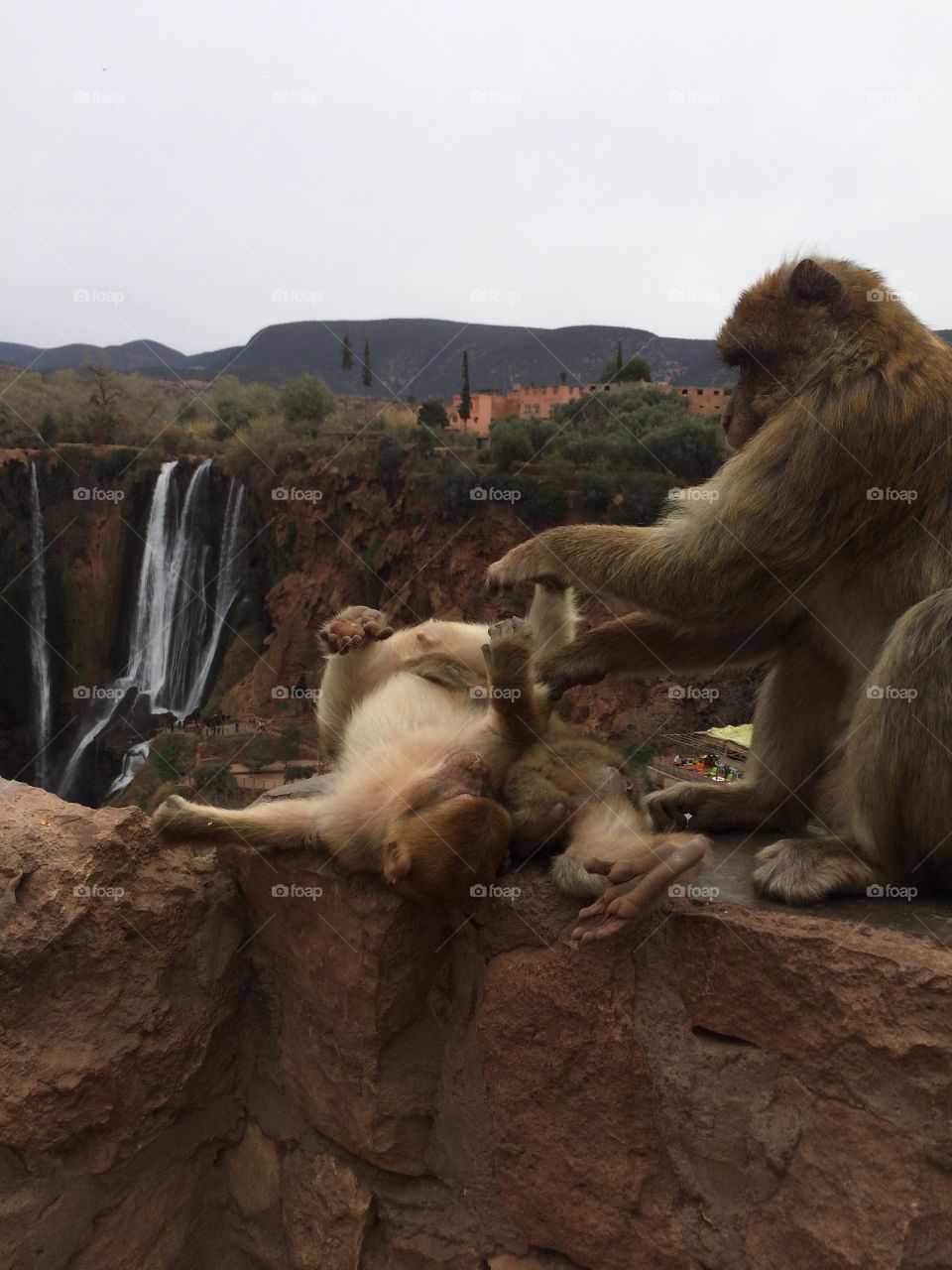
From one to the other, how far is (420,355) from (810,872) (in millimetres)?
54863

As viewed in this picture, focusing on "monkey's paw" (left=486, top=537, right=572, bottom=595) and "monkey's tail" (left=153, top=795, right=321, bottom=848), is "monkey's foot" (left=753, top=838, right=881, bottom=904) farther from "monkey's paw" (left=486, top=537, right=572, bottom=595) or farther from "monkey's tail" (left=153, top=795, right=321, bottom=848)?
"monkey's tail" (left=153, top=795, right=321, bottom=848)

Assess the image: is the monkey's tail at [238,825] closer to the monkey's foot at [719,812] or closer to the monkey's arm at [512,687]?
the monkey's arm at [512,687]

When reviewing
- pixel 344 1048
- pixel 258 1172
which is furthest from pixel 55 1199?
pixel 344 1048

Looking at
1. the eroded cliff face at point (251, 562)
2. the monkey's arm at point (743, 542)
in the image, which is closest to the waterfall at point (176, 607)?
the eroded cliff face at point (251, 562)

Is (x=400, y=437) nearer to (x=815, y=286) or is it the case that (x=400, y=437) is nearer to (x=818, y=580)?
(x=815, y=286)

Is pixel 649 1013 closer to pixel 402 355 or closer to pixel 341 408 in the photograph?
pixel 341 408

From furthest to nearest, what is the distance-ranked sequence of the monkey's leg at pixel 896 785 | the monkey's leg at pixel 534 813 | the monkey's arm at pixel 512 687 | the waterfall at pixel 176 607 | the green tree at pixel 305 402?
the green tree at pixel 305 402
the waterfall at pixel 176 607
the monkey's arm at pixel 512 687
the monkey's leg at pixel 534 813
the monkey's leg at pixel 896 785

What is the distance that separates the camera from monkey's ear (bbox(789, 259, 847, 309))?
2.93 metres

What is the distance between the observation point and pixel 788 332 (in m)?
2.97

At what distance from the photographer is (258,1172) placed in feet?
9.34

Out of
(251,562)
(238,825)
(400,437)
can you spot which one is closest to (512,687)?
(238,825)

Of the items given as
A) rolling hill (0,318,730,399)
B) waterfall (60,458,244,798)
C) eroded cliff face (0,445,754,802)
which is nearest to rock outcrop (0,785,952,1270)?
eroded cliff face (0,445,754,802)

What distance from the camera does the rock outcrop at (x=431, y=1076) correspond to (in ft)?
6.42

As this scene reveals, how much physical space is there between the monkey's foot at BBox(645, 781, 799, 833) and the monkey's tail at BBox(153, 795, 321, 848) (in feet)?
3.93
